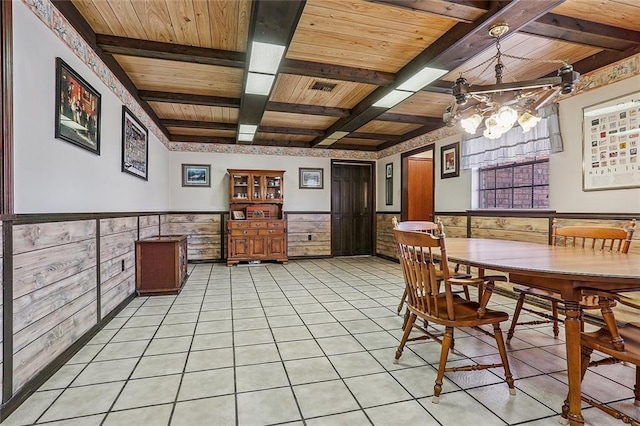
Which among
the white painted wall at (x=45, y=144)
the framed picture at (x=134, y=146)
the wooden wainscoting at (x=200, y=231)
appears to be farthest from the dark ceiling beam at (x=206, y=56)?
the wooden wainscoting at (x=200, y=231)

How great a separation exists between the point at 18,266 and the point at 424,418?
7.69 ft

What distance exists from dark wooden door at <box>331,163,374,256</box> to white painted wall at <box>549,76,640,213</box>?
4.43 metres

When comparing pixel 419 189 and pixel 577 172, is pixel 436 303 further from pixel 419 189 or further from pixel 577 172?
pixel 419 189

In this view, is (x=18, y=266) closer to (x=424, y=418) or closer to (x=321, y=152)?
(x=424, y=418)

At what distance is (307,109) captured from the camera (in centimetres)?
467

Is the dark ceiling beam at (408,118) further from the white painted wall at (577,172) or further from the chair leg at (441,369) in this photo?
the chair leg at (441,369)

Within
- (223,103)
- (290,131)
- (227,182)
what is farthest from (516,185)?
(227,182)

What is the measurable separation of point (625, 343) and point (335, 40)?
9.41 ft

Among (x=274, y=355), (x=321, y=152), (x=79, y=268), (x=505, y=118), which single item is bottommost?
(x=274, y=355)

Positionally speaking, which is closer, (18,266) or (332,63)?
(18,266)

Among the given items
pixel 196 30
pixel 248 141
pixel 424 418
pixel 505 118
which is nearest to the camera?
pixel 424 418

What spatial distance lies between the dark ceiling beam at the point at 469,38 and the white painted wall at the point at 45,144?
116 inches

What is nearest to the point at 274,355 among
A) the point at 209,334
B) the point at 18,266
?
the point at 209,334

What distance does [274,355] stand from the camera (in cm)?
234
